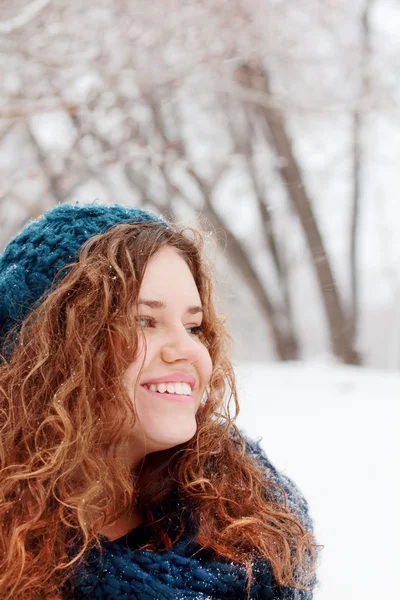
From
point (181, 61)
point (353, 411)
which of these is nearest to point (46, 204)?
point (181, 61)

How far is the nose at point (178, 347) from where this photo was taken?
159 centimetres

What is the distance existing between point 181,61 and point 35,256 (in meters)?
4.91

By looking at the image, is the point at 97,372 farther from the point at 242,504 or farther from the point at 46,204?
the point at 46,204

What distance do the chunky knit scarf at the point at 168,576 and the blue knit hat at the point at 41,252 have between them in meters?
0.62

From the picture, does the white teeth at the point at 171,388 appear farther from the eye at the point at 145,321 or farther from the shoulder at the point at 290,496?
the shoulder at the point at 290,496

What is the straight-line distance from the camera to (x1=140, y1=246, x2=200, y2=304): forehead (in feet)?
5.38

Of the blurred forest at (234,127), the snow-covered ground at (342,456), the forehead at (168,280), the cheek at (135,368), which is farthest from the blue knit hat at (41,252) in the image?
the blurred forest at (234,127)

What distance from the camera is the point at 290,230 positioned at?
29.0ft

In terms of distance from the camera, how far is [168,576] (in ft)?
4.74

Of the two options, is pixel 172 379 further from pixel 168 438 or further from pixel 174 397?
pixel 168 438

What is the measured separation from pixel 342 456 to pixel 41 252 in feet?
8.35

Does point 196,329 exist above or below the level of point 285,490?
above

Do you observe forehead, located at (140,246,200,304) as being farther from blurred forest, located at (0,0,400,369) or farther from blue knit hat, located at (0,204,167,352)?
blurred forest, located at (0,0,400,369)

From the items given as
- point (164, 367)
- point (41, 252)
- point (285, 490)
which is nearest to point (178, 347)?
point (164, 367)
